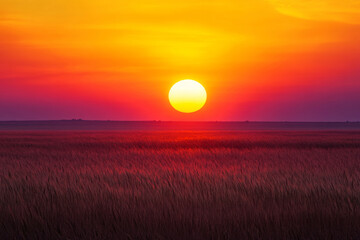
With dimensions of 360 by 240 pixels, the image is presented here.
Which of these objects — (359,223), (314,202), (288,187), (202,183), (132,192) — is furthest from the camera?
(202,183)

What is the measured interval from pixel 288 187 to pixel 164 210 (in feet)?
9.77

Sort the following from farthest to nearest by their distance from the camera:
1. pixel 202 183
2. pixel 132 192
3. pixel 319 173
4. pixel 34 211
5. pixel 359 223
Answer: pixel 319 173 → pixel 202 183 → pixel 132 192 → pixel 34 211 → pixel 359 223

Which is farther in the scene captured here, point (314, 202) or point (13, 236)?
point (314, 202)

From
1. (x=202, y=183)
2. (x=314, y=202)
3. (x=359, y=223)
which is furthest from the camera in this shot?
(x=202, y=183)

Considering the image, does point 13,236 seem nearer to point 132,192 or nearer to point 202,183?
point 132,192

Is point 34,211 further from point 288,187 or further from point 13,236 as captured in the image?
point 288,187

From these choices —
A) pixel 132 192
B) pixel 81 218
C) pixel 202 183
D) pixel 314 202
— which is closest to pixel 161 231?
pixel 81 218

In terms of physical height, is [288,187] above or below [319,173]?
below

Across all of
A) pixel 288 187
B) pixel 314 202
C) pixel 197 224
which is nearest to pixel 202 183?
pixel 288 187

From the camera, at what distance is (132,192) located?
26.7 feet

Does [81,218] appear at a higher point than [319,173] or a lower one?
lower

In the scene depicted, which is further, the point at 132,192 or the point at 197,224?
the point at 132,192

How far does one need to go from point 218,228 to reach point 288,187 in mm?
3189

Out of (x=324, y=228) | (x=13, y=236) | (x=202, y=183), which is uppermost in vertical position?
(x=202, y=183)
